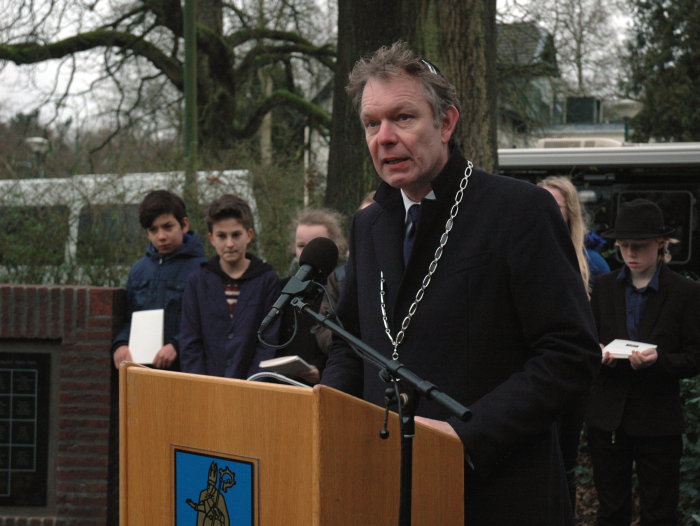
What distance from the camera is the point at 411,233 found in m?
2.25

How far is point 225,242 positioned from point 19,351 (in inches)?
57.6

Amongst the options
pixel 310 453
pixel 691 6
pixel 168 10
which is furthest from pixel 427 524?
pixel 691 6

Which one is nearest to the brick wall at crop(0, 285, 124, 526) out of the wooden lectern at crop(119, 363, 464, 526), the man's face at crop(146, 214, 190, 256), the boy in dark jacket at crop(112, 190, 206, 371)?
the boy in dark jacket at crop(112, 190, 206, 371)

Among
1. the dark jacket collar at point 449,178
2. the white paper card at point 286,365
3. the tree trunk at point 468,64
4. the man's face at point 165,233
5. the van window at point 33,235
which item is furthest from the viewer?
the van window at point 33,235

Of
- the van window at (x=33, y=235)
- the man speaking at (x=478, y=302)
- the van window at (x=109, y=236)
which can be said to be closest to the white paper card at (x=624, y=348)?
the man speaking at (x=478, y=302)

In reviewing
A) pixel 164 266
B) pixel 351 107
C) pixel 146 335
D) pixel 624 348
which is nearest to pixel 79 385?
pixel 146 335

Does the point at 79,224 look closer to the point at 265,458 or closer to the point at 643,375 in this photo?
the point at 643,375

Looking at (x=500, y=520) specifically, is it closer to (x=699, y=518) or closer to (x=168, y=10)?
(x=699, y=518)

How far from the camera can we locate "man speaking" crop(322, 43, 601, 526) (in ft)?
6.37

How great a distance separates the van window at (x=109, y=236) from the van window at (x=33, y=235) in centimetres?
19

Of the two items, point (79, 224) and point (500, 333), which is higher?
point (79, 224)

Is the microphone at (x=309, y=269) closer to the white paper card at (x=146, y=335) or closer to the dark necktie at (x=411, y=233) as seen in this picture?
the dark necktie at (x=411, y=233)

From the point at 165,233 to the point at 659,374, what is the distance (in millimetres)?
3081

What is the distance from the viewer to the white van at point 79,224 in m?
7.00
